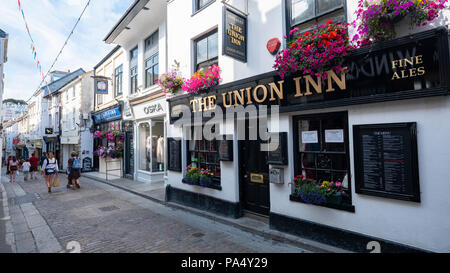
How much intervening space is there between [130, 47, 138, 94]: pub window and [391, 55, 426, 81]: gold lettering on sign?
1198cm

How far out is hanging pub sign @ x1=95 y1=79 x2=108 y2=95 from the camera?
14461mm

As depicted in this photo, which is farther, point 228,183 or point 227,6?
point 228,183

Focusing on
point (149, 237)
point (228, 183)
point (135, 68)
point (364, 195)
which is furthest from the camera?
point (135, 68)

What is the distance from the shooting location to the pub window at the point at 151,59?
36.8 feet

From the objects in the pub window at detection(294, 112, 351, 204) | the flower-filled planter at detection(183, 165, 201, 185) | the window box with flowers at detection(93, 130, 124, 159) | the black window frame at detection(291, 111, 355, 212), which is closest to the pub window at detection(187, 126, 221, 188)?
the flower-filled planter at detection(183, 165, 201, 185)

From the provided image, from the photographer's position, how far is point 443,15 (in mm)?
3352

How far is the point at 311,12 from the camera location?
16.5ft

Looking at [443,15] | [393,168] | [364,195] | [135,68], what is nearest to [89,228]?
[364,195]

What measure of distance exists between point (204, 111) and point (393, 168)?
486cm

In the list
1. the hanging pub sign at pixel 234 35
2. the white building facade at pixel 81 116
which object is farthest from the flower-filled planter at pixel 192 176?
the white building facade at pixel 81 116

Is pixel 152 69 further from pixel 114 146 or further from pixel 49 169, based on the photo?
pixel 49 169

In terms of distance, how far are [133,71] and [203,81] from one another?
8.00 meters
